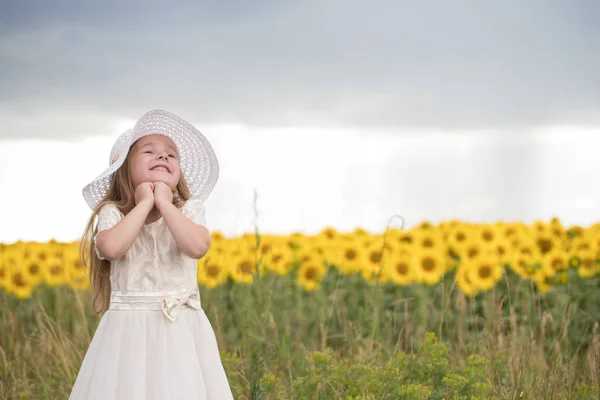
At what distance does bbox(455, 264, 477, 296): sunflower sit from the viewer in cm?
678

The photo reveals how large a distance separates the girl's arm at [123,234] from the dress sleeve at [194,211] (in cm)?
22

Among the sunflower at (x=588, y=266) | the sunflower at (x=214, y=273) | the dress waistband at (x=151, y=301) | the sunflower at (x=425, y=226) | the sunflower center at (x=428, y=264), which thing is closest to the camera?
the dress waistband at (x=151, y=301)

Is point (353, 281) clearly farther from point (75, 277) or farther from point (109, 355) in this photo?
point (109, 355)

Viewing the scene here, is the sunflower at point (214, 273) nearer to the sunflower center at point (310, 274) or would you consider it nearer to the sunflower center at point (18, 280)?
the sunflower center at point (310, 274)

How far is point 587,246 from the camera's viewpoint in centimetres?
742

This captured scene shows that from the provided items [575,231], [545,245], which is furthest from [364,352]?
[575,231]

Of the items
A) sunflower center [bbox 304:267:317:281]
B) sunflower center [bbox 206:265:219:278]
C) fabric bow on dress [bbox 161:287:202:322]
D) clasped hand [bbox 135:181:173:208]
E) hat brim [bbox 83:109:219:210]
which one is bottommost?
fabric bow on dress [bbox 161:287:202:322]

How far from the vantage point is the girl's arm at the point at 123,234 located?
296 centimetres

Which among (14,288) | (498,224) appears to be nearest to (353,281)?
(498,224)

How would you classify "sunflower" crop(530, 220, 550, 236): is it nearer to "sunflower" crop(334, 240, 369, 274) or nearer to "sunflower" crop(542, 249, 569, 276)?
"sunflower" crop(542, 249, 569, 276)

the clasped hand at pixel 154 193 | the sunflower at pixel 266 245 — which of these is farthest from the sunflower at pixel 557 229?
the clasped hand at pixel 154 193

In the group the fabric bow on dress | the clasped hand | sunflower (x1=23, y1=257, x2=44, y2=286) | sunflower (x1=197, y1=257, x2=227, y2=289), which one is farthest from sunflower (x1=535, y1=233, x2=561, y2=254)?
the clasped hand

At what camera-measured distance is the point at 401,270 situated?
6863 millimetres

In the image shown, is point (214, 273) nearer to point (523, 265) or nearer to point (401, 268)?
point (401, 268)
